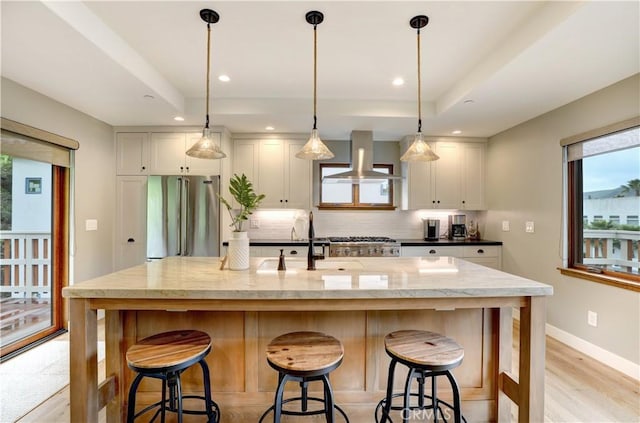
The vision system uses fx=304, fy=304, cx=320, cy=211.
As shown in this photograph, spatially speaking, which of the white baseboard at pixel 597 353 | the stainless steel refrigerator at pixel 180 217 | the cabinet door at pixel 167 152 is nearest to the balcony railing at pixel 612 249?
the white baseboard at pixel 597 353

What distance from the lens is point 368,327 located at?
74.0 inches

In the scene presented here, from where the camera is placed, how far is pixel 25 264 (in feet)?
10.3

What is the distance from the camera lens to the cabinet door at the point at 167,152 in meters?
3.92

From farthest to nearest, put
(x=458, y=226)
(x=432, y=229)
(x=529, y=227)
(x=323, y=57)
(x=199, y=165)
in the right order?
(x=458, y=226) < (x=432, y=229) < (x=199, y=165) < (x=529, y=227) < (x=323, y=57)

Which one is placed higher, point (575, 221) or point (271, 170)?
point (271, 170)

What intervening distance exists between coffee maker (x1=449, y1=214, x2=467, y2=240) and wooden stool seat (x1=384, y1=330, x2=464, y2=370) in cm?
326

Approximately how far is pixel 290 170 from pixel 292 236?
3.20 feet

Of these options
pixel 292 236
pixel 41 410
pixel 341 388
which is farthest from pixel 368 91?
pixel 41 410

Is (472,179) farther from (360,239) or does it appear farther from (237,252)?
(237,252)

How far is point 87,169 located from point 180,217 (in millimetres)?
1135

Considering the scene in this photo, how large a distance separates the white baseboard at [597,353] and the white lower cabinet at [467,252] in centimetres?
101

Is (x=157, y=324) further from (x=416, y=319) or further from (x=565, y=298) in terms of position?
(x=565, y=298)

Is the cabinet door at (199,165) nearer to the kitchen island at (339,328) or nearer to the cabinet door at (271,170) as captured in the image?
the cabinet door at (271,170)

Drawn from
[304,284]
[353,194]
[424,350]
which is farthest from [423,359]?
[353,194]
